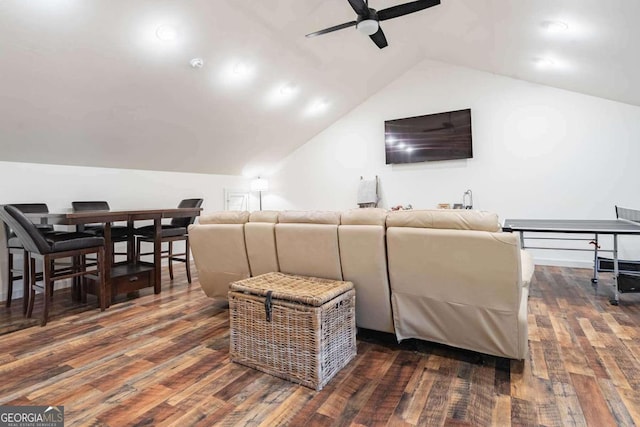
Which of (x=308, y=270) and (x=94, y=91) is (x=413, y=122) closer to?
(x=308, y=270)

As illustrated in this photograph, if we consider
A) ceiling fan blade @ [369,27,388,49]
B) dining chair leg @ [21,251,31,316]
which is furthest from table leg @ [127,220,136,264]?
ceiling fan blade @ [369,27,388,49]

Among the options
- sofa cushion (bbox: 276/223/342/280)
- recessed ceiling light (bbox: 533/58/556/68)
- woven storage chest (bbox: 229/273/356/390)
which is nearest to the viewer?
woven storage chest (bbox: 229/273/356/390)

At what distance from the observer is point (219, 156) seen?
A: 5.30 metres

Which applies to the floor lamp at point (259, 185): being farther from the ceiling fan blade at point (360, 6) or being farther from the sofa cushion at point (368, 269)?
the sofa cushion at point (368, 269)

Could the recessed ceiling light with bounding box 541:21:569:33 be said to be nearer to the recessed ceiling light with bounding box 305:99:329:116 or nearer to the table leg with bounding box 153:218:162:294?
the recessed ceiling light with bounding box 305:99:329:116

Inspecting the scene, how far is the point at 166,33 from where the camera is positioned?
9.59 ft

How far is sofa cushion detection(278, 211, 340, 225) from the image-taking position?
2143mm

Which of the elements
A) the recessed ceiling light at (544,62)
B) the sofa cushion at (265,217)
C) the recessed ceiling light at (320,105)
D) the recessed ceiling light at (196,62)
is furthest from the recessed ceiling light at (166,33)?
the recessed ceiling light at (544,62)

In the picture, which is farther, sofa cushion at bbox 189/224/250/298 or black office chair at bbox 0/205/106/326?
sofa cushion at bbox 189/224/250/298

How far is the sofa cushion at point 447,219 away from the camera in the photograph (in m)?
1.72

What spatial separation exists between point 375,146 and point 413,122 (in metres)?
0.77

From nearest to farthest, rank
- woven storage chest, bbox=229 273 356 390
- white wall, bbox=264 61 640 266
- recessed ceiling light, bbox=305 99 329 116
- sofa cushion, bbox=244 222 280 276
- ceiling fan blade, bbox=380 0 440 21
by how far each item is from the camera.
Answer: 1. woven storage chest, bbox=229 273 356 390
2. sofa cushion, bbox=244 222 280 276
3. ceiling fan blade, bbox=380 0 440 21
4. white wall, bbox=264 61 640 266
5. recessed ceiling light, bbox=305 99 329 116

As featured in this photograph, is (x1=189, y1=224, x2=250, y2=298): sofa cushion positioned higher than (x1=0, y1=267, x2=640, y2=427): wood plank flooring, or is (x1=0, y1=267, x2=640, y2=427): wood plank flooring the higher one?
(x1=189, y1=224, x2=250, y2=298): sofa cushion

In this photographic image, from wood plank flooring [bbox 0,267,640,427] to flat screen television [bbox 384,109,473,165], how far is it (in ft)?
10.0
